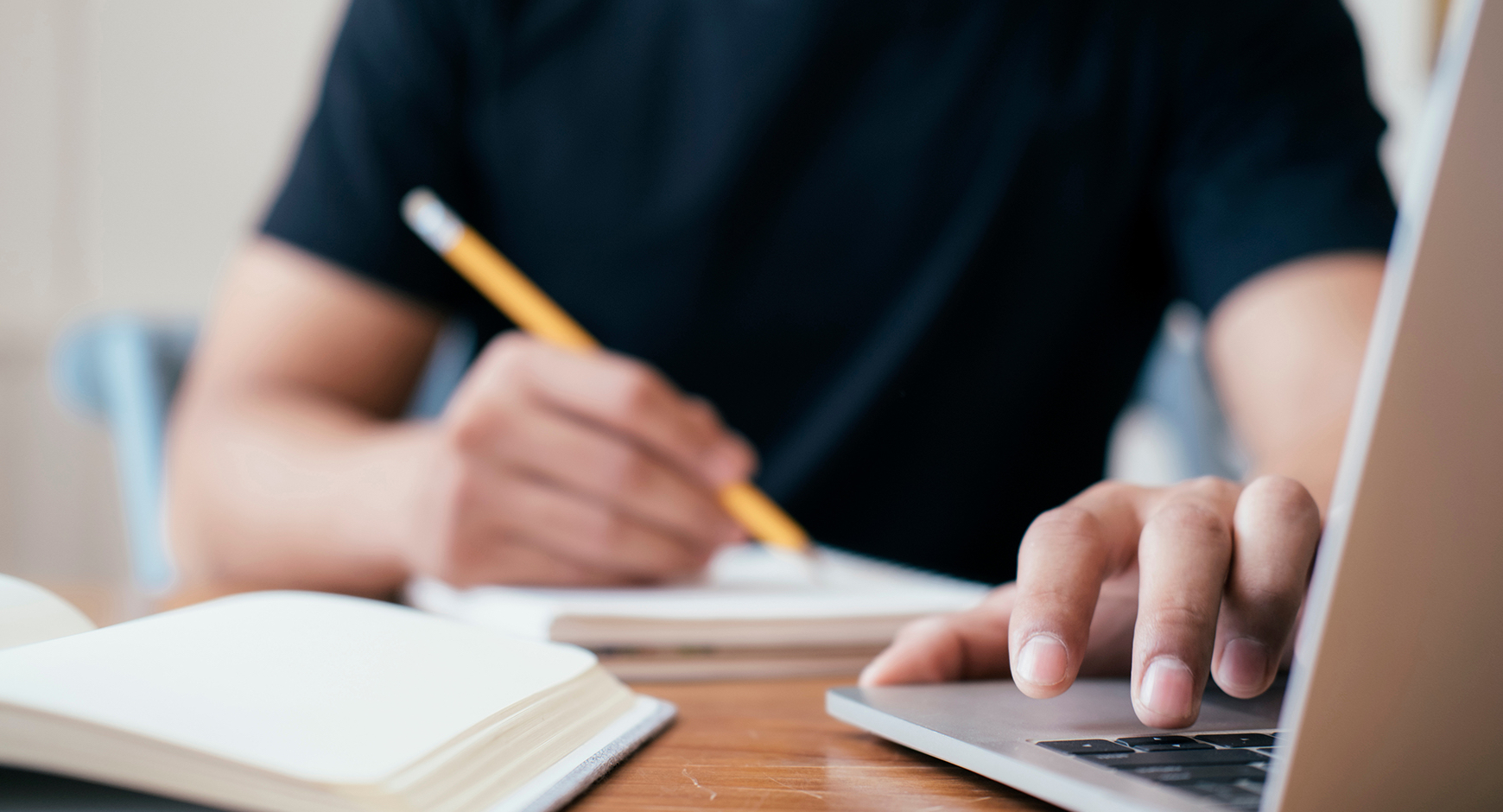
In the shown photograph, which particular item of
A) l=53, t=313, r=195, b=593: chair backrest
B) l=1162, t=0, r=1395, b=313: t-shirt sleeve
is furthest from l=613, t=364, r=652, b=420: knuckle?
l=53, t=313, r=195, b=593: chair backrest

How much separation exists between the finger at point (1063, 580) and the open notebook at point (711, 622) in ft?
0.46

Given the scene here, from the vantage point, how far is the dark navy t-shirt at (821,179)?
701 millimetres

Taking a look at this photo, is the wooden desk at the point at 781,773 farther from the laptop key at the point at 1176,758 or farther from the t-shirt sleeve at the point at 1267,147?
the t-shirt sleeve at the point at 1267,147

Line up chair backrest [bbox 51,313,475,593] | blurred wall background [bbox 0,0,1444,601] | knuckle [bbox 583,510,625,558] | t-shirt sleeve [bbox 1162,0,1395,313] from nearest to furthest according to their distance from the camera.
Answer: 1. knuckle [bbox 583,510,625,558]
2. t-shirt sleeve [bbox 1162,0,1395,313]
3. chair backrest [bbox 51,313,475,593]
4. blurred wall background [bbox 0,0,1444,601]

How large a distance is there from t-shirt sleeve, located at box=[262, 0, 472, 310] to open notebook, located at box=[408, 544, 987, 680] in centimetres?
32

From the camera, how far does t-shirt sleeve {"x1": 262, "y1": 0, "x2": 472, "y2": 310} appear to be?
0.68 metres

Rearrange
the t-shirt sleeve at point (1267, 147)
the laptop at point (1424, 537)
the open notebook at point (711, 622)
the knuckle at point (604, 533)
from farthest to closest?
the t-shirt sleeve at point (1267, 147) < the knuckle at point (604, 533) < the open notebook at point (711, 622) < the laptop at point (1424, 537)

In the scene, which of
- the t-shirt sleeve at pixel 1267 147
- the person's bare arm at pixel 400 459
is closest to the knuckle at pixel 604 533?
the person's bare arm at pixel 400 459

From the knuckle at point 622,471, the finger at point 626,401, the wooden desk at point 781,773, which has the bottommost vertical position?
the wooden desk at point 781,773

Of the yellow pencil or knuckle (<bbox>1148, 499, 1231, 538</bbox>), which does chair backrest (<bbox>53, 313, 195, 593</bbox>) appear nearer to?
the yellow pencil

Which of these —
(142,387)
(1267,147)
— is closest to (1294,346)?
(1267,147)

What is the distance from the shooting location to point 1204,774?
182 mm

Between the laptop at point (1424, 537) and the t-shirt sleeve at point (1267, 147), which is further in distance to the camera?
the t-shirt sleeve at point (1267, 147)

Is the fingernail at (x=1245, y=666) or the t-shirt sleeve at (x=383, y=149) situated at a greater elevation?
the t-shirt sleeve at (x=383, y=149)
